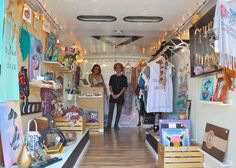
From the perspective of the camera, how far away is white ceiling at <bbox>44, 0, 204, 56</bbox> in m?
3.58

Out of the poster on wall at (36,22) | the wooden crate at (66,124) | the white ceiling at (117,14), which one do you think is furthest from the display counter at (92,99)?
the poster on wall at (36,22)

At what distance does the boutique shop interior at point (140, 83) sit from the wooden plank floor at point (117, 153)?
0.05ft

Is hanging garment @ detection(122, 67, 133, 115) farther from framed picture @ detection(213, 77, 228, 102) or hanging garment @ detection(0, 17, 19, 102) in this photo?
hanging garment @ detection(0, 17, 19, 102)

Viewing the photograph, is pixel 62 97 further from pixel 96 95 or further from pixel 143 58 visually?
pixel 143 58

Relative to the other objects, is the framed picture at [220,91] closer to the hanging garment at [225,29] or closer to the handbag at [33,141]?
the hanging garment at [225,29]

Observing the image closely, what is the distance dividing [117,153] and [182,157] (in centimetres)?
134

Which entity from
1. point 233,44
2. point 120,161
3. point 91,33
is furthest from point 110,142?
point 233,44

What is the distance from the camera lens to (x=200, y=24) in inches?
124

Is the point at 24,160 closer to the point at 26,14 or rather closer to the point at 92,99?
the point at 26,14

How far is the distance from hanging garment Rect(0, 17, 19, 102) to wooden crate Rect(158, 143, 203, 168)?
1.94 m

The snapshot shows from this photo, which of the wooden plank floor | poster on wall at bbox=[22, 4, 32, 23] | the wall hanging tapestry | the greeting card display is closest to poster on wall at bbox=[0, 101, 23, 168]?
the wall hanging tapestry

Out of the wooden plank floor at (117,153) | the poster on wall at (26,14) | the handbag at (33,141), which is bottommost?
the wooden plank floor at (117,153)

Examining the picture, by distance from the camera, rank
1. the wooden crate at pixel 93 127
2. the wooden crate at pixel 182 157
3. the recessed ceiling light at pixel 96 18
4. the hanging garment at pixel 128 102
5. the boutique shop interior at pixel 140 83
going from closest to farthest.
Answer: the boutique shop interior at pixel 140 83, the wooden crate at pixel 182 157, the recessed ceiling light at pixel 96 18, the wooden crate at pixel 93 127, the hanging garment at pixel 128 102

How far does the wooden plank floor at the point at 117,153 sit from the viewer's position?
3634mm
